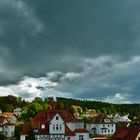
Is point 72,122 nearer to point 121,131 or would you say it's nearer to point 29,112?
point 29,112

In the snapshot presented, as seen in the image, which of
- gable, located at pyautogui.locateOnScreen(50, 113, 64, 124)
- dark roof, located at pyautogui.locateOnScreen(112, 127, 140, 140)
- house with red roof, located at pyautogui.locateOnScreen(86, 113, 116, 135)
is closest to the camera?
dark roof, located at pyautogui.locateOnScreen(112, 127, 140, 140)

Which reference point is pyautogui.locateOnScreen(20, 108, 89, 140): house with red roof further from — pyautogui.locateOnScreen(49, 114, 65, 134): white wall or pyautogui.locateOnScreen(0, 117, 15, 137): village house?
pyautogui.locateOnScreen(0, 117, 15, 137): village house

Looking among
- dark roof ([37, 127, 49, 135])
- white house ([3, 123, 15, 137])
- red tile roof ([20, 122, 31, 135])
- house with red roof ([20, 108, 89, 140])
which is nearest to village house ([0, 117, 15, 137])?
white house ([3, 123, 15, 137])

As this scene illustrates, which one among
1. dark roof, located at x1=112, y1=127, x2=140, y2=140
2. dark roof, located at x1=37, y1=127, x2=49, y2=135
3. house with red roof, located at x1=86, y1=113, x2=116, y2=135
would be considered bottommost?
dark roof, located at x1=112, y1=127, x2=140, y2=140

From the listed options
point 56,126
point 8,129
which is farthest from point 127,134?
point 8,129

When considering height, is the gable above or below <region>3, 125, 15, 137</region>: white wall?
above

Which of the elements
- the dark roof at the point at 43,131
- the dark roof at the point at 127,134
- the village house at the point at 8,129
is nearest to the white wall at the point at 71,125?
the village house at the point at 8,129

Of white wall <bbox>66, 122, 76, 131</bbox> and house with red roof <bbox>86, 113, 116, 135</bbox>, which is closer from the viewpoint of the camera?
white wall <bbox>66, 122, 76, 131</bbox>

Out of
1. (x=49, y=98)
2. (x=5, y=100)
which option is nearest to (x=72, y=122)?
(x=49, y=98)

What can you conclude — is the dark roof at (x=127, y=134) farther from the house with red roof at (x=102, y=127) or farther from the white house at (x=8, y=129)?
the house with red roof at (x=102, y=127)

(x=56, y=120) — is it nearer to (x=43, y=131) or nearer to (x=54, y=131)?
(x=54, y=131)

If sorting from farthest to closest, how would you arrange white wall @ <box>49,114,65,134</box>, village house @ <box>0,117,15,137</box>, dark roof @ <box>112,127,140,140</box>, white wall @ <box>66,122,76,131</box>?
village house @ <box>0,117,15,137</box>, white wall @ <box>66,122,76,131</box>, white wall @ <box>49,114,65,134</box>, dark roof @ <box>112,127,140,140</box>

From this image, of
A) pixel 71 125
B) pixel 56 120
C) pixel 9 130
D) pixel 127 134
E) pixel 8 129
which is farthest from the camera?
pixel 8 129

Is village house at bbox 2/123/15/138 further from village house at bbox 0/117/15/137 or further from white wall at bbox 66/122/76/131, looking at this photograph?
white wall at bbox 66/122/76/131
